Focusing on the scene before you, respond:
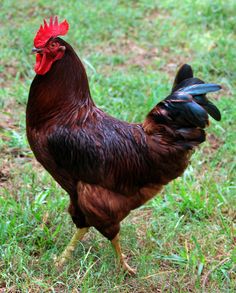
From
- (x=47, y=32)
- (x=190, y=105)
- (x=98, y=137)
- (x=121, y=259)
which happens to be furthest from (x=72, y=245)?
(x=47, y=32)

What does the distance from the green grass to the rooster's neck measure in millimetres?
949

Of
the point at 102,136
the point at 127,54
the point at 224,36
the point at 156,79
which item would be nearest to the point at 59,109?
the point at 102,136

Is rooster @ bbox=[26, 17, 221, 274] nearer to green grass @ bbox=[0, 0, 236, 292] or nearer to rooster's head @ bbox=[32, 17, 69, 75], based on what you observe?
rooster's head @ bbox=[32, 17, 69, 75]

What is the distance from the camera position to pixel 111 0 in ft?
28.6

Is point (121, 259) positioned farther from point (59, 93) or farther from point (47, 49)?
point (47, 49)

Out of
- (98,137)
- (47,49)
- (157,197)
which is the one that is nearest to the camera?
(47,49)

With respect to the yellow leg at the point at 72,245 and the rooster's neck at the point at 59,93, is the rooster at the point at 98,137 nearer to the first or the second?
the rooster's neck at the point at 59,93

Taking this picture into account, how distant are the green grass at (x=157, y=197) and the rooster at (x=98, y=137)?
0.44 meters

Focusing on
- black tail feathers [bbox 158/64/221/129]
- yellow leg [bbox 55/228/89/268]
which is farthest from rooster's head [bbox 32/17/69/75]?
yellow leg [bbox 55/228/89/268]

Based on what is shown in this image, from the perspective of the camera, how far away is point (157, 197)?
189 inches

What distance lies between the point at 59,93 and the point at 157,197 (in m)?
1.61

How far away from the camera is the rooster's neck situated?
140 inches

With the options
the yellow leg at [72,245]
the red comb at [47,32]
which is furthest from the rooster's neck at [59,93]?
the yellow leg at [72,245]

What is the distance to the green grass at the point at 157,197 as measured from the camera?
386cm
